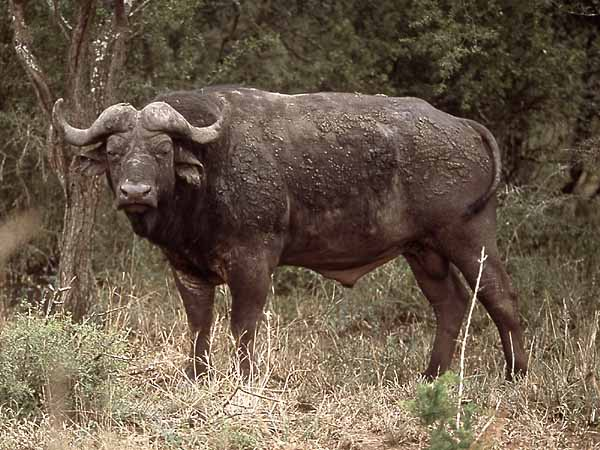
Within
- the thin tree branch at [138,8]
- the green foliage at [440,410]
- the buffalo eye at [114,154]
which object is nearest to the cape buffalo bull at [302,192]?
the buffalo eye at [114,154]

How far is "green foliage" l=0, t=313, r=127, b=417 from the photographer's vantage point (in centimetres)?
701

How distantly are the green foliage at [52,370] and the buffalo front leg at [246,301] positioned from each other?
98 cm

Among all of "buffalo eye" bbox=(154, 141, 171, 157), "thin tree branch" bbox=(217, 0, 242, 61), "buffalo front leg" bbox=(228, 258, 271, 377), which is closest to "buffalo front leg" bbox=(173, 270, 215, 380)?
Result: "buffalo front leg" bbox=(228, 258, 271, 377)

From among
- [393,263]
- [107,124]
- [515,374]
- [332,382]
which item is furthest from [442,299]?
[107,124]

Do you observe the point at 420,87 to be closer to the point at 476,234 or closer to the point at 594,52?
the point at 594,52

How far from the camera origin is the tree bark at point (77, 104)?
9203 mm

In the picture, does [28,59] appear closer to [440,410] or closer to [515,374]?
[515,374]

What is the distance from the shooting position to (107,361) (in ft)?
24.2

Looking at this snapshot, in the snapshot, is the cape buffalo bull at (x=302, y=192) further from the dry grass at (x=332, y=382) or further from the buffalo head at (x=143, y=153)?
the dry grass at (x=332, y=382)

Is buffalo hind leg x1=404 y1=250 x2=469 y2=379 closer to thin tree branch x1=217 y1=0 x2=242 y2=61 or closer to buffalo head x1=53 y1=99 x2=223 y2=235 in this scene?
buffalo head x1=53 y1=99 x2=223 y2=235

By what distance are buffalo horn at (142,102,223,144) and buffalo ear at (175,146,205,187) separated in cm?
12

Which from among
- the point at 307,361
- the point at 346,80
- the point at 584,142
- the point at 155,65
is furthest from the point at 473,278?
the point at 155,65

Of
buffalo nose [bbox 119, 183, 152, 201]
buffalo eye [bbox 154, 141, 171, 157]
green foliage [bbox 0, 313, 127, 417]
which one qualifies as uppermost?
buffalo eye [bbox 154, 141, 171, 157]

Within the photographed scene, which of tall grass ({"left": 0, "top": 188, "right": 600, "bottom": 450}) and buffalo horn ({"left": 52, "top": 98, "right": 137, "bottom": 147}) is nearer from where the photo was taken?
tall grass ({"left": 0, "top": 188, "right": 600, "bottom": 450})
